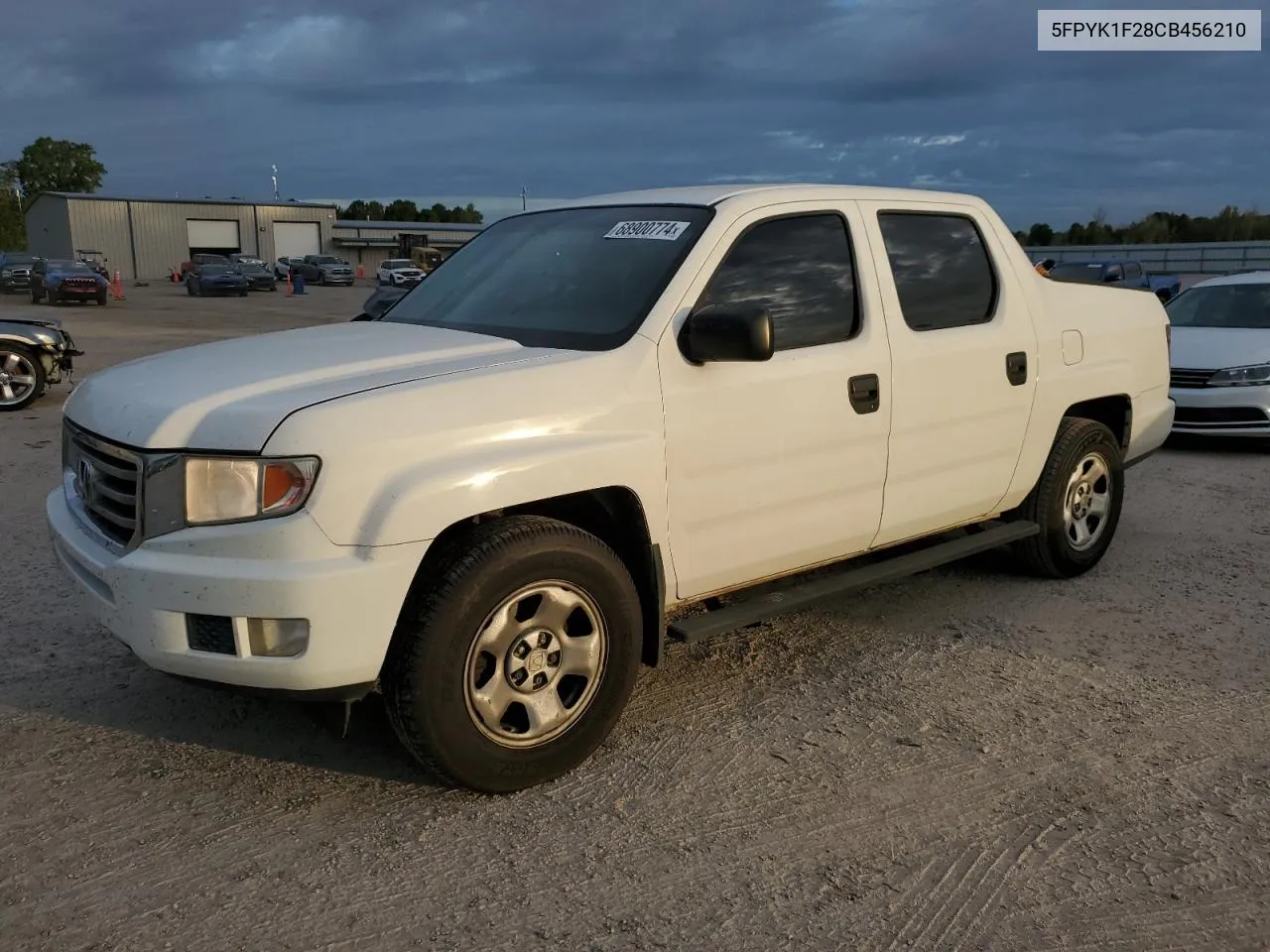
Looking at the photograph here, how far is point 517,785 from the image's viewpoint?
3.39 metres

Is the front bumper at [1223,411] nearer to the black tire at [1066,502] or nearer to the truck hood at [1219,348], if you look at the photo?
the truck hood at [1219,348]

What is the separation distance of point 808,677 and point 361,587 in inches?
80.2

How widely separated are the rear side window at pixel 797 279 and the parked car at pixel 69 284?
35.3 meters

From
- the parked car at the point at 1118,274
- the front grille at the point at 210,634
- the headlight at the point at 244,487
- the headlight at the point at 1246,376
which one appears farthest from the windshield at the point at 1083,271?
the front grille at the point at 210,634

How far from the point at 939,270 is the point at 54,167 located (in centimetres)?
13043

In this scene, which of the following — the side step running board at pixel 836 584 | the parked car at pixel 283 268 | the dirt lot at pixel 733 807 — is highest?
the parked car at pixel 283 268

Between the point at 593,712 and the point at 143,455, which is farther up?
the point at 143,455

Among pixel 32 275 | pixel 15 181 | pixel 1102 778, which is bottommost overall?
pixel 1102 778

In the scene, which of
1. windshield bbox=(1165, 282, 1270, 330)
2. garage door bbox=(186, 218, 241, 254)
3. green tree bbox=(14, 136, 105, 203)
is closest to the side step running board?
windshield bbox=(1165, 282, 1270, 330)

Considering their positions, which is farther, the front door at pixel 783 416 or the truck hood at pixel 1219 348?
the truck hood at pixel 1219 348

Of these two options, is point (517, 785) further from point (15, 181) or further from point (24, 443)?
point (15, 181)

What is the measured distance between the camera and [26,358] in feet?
38.5

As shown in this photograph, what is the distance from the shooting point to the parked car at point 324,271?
53.9 metres

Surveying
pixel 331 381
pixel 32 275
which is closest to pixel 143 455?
pixel 331 381
